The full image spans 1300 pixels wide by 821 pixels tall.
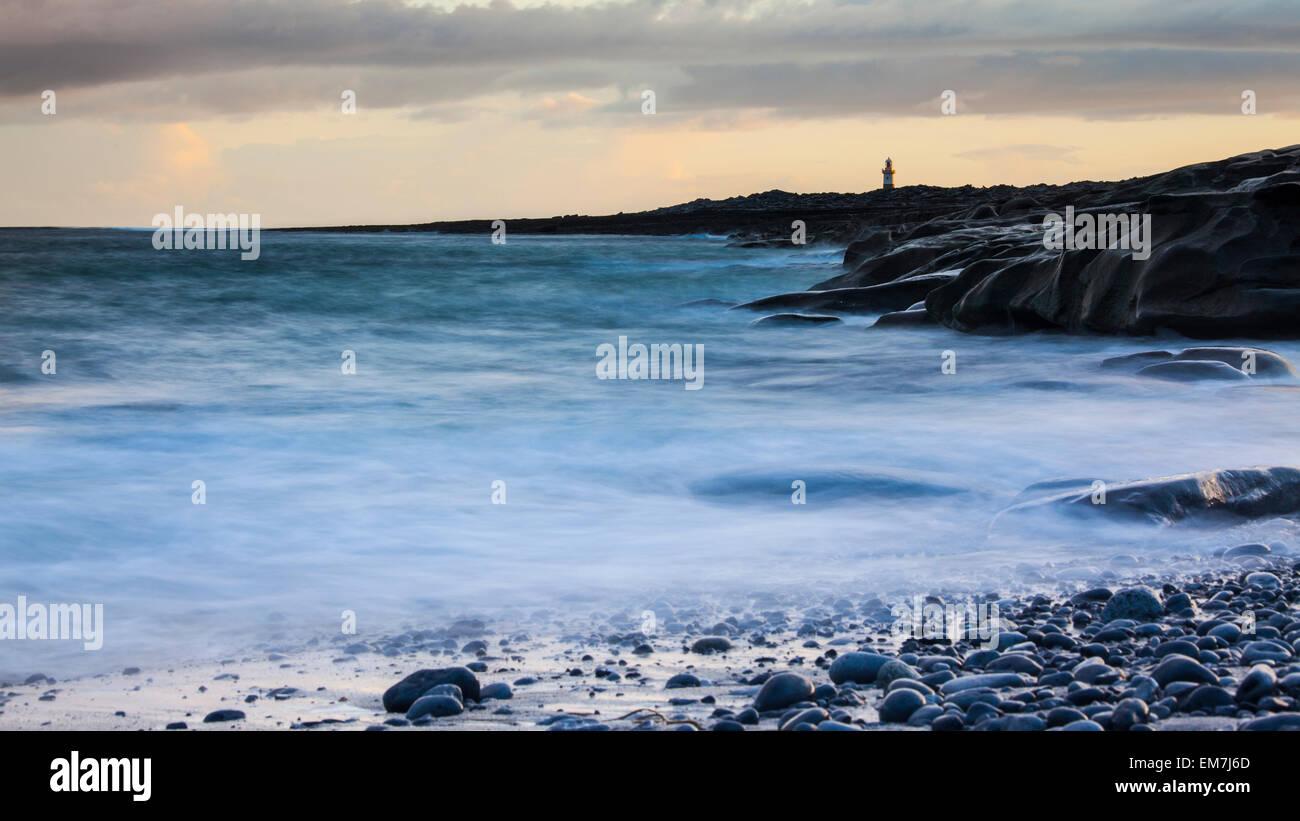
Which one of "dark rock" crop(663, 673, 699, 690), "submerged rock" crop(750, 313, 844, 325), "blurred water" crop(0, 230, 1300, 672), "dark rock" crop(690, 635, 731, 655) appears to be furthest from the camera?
A: "submerged rock" crop(750, 313, 844, 325)

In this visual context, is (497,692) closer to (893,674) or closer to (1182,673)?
(893,674)

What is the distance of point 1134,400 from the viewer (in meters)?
9.23

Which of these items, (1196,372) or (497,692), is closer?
(497,692)

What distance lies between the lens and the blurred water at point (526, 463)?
16.8 feet

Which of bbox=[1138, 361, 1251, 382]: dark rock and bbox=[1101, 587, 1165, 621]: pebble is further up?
bbox=[1138, 361, 1251, 382]: dark rock

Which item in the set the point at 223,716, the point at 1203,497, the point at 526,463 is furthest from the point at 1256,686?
the point at 526,463

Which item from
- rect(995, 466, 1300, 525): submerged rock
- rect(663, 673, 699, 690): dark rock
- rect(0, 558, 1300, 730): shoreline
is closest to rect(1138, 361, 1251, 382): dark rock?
rect(995, 466, 1300, 525): submerged rock

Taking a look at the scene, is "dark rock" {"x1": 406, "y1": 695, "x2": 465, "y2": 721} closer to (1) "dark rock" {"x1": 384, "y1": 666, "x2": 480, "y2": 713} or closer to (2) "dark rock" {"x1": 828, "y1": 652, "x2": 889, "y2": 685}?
(1) "dark rock" {"x1": 384, "y1": 666, "x2": 480, "y2": 713}

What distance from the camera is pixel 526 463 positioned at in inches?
324

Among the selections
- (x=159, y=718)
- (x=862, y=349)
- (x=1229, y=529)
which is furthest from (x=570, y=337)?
(x=159, y=718)

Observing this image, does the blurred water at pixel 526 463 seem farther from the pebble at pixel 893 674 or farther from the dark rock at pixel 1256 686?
the dark rock at pixel 1256 686

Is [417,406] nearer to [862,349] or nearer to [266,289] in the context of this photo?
[862,349]

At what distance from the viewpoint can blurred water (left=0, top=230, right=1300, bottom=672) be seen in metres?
5.11

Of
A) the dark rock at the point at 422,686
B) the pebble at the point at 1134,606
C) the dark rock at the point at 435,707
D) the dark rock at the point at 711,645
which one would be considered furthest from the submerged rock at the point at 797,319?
the dark rock at the point at 435,707
